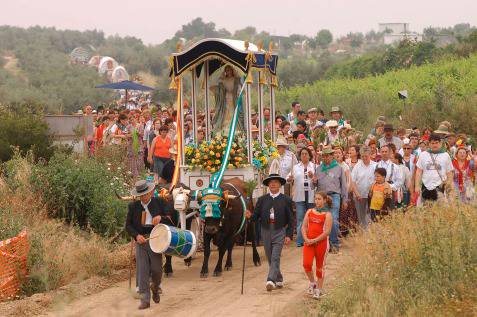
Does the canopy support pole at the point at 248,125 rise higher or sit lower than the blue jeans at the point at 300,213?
higher

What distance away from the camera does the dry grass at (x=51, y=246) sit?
1598cm

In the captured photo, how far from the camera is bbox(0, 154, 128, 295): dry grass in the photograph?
1598 cm

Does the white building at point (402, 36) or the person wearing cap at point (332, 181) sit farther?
the white building at point (402, 36)

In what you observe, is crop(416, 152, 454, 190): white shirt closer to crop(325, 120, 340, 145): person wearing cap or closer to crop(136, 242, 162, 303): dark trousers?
crop(325, 120, 340, 145): person wearing cap

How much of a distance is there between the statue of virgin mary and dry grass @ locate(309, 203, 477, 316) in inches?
225

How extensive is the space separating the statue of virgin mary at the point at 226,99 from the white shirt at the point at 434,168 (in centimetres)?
370

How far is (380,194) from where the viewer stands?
18516mm

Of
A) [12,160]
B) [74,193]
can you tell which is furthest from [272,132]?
[12,160]

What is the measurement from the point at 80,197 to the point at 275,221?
6.35 metres

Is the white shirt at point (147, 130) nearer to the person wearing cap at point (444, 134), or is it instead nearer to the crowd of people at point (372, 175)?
the crowd of people at point (372, 175)

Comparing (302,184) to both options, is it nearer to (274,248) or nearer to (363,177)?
(363,177)

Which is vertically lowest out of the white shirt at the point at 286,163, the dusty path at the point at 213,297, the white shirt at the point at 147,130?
the dusty path at the point at 213,297

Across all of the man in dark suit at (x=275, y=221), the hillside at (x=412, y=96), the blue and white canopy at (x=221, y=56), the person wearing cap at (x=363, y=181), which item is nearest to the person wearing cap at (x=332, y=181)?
the person wearing cap at (x=363, y=181)

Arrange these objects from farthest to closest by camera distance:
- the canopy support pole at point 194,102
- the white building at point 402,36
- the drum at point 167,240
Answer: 1. the white building at point 402,36
2. the canopy support pole at point 194,102
3. the drum at point 167,240
